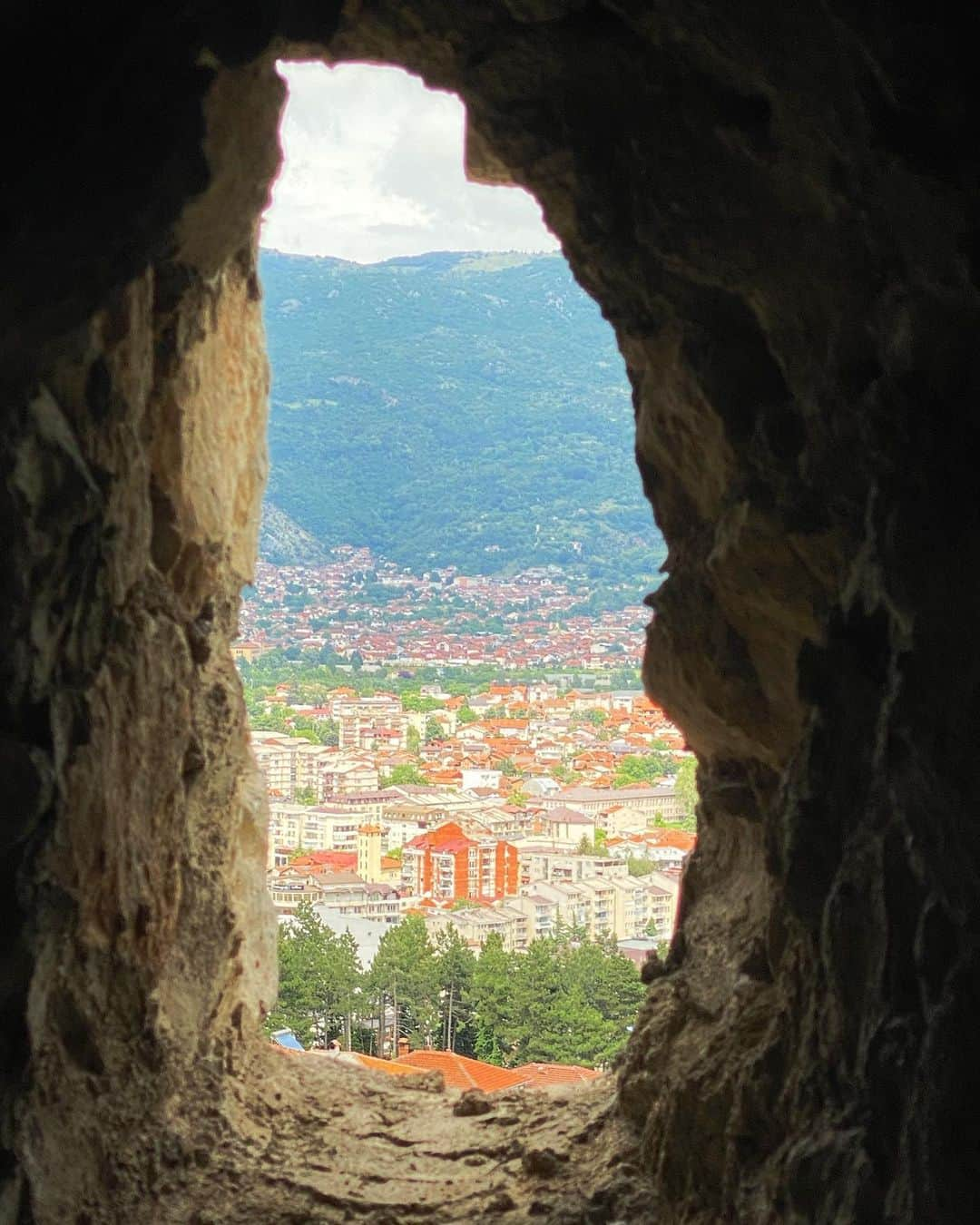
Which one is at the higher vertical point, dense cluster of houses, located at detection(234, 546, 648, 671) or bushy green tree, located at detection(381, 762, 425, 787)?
dense cluster of houses, located at detection(234, 546, 648, 671)

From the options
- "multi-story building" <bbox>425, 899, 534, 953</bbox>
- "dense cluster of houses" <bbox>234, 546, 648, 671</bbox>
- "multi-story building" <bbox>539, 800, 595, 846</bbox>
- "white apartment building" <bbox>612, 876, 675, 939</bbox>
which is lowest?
"multi-story building" <bbox>425, 899, 534, 953</bbox>

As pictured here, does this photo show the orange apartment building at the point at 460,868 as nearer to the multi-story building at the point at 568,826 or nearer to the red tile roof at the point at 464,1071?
the multi-story building at the point at 568,826

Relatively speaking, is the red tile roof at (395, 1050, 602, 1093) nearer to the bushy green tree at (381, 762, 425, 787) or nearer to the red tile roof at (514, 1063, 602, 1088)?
the red tile roof at (514, 1063, 602, 1088)

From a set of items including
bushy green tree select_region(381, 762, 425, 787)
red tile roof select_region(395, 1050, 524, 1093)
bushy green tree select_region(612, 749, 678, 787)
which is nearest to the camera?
red tile roof select_region(395, 1050, 524, 1093)

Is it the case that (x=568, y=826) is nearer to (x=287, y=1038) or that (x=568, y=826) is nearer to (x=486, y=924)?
(x=486, y=924)

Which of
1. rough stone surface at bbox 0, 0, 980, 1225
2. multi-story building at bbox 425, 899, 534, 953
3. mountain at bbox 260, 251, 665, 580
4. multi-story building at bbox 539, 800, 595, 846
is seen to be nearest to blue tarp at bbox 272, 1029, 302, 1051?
multi-story building at bbox 425, 899, 534, 953

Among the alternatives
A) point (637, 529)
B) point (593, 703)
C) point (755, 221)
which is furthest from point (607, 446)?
point (755, 221)

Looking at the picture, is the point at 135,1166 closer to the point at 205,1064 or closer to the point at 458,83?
the point at 205,1064
